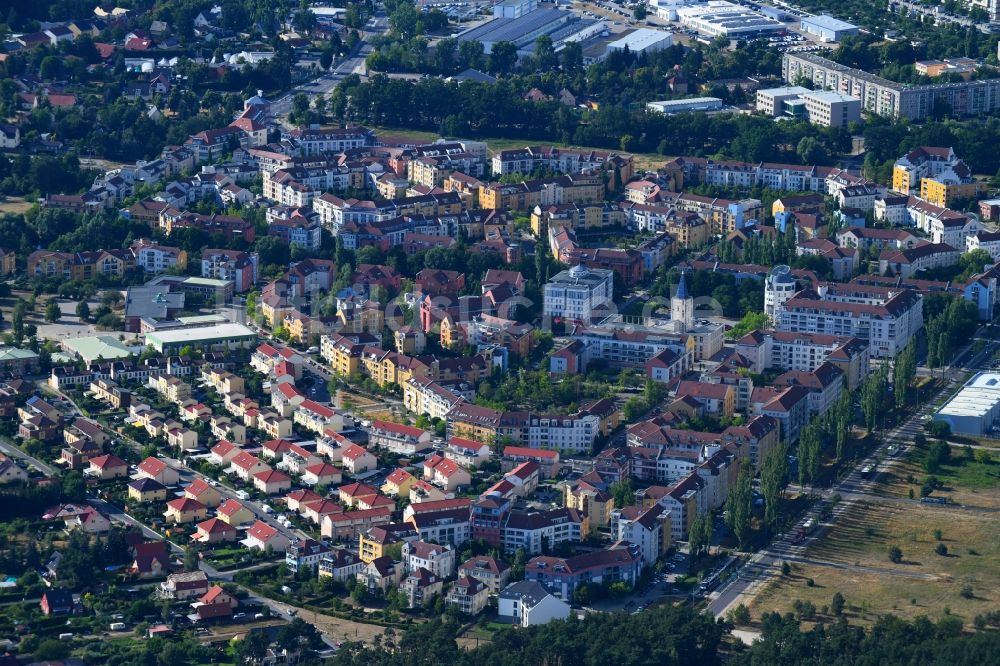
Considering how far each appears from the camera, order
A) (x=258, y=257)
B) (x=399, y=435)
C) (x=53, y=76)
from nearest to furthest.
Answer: (x=399, y=435) < (x=258, y=257) < (x=53, y=76)

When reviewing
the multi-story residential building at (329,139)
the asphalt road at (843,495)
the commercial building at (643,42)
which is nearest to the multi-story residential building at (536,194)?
the multi-story residential building at (329,139)

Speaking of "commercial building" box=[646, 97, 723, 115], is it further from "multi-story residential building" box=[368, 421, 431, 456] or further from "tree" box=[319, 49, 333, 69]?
"multi-story residential building" box=[368, 421, 431, 456]

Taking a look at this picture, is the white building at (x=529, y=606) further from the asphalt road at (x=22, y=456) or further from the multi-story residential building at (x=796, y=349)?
the multi-story residential building at (x=796, y=349)

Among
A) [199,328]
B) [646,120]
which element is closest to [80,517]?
[199,328]

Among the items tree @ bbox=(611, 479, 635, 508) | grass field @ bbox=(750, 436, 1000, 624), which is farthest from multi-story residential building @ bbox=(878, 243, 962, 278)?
tree @ bbox=(611, 479, 635, 508)

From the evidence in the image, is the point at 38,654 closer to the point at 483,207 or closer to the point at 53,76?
the point at 483,207

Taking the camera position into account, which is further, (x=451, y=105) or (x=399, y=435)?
(x=451, y=105)
